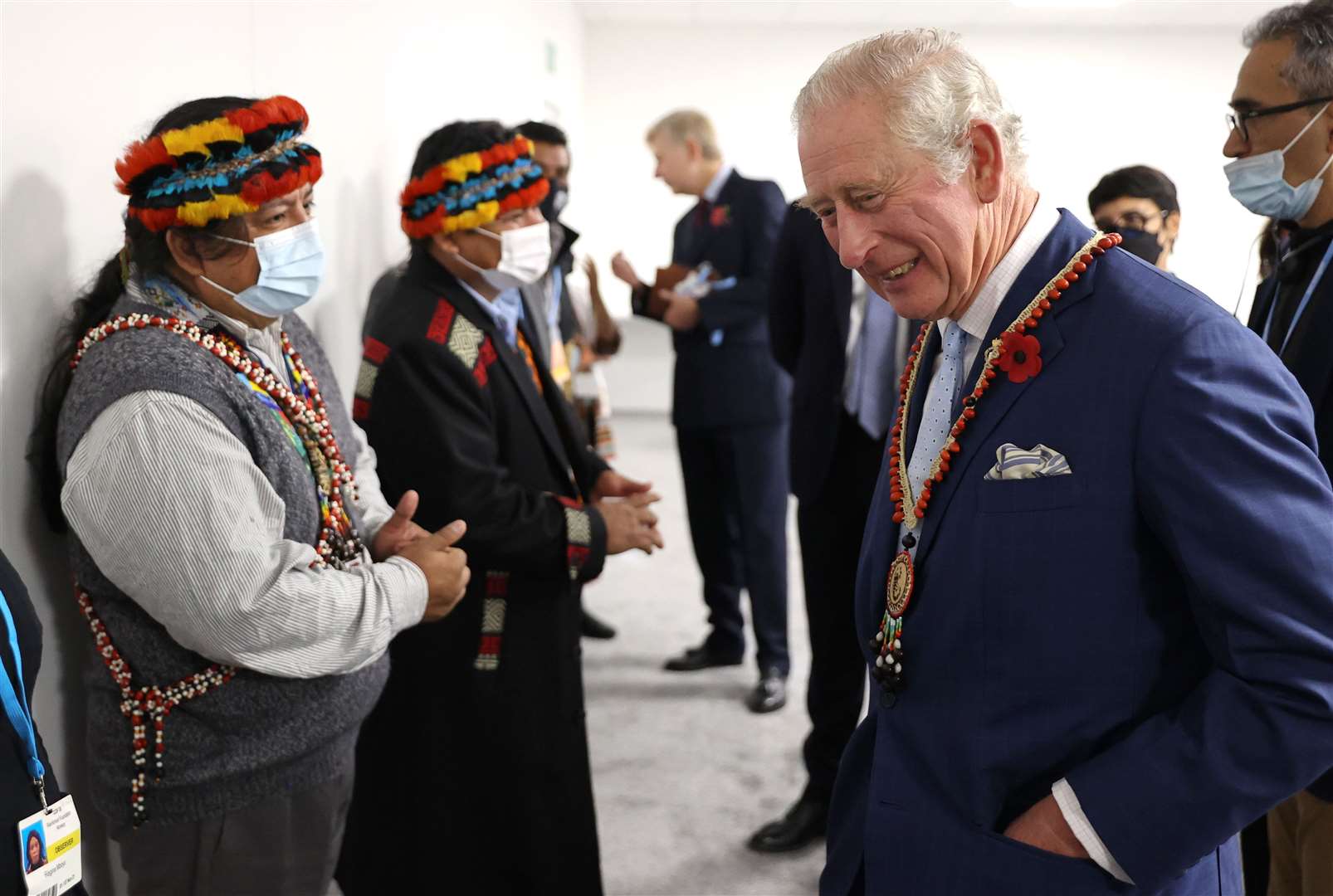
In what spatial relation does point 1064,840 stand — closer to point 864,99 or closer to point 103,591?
point 864,99

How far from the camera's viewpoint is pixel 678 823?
2.74m

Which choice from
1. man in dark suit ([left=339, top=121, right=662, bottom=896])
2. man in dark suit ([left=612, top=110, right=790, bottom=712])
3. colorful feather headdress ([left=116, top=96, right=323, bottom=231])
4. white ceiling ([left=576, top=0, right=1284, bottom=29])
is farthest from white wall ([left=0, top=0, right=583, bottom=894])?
white ceiling ([left=576, top=0, right=1284, bottom=29])

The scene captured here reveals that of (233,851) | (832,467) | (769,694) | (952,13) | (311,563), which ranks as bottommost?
(769,694)

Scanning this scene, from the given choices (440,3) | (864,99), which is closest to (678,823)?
(864,99)

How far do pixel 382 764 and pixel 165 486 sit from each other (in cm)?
95

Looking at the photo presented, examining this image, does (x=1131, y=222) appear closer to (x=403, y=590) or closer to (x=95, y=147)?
(x=403, y=590)

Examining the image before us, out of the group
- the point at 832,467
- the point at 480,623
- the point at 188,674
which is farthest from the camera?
the point at 832,467

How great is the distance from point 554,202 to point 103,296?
2.11 m

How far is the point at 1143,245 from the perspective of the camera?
7.22ft

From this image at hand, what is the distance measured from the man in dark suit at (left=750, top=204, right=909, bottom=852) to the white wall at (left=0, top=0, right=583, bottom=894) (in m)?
1.14

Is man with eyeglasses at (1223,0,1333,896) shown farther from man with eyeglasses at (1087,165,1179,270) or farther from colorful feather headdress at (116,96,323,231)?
colorful feather headdress at (116,96,323,231)

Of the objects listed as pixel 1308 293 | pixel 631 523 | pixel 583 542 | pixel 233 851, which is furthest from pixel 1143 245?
pixel 233 851

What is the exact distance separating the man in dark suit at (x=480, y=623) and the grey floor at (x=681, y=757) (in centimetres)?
56

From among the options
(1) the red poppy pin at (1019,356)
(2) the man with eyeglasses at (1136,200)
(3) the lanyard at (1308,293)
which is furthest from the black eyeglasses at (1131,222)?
(1) the red poppy pin at (1019,356)
